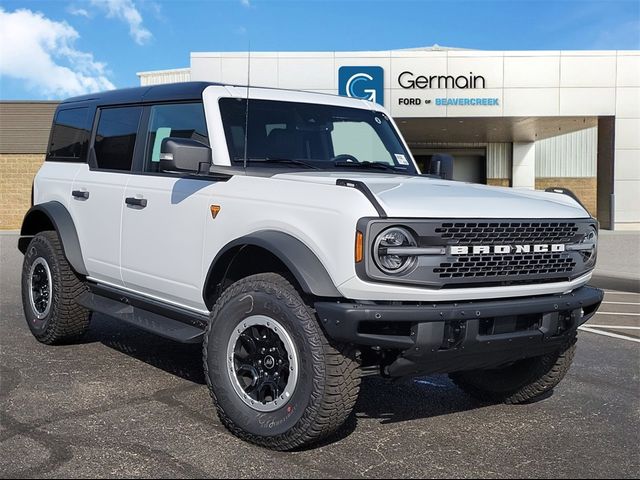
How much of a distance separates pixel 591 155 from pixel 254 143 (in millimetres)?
36993

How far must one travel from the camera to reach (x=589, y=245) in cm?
430

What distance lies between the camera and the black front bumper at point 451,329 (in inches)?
137

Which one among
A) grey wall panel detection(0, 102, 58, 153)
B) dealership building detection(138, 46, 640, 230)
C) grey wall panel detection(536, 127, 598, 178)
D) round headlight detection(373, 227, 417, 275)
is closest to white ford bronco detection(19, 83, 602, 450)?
round headlight detection(373, 227, 417, 275)

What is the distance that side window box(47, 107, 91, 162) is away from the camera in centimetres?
614

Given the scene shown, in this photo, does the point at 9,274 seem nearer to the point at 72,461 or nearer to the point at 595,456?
the point at 72,461

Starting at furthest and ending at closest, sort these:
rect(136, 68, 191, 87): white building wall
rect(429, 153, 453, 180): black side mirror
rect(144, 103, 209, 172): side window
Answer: rect(136, 68, 191, 87): white building wall
rect(429, 153, 453, 180): black side mirror
rect(144, 103, 209, 172): side window

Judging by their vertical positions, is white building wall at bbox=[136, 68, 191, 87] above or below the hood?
above

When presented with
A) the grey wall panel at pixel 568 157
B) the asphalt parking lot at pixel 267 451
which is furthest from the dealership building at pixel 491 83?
the asphalt parking lot at pixel 267 451

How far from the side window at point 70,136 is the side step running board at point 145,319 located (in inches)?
48.0

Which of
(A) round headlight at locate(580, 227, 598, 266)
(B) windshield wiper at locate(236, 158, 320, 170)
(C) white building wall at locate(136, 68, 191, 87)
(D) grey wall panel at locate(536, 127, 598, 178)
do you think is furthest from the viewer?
(D) grey wall panel at locate(536, 127, 598, 178)

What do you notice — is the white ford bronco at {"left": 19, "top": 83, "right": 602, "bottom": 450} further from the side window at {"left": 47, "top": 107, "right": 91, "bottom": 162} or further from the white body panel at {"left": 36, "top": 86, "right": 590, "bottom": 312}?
the side window at {"left": 47, "top": 107, "right": 91, "bottom": 162}

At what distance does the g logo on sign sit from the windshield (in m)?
19.3

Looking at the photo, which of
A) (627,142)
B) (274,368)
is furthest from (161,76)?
(274,368)

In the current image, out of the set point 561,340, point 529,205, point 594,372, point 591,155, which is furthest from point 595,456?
point 591,155
